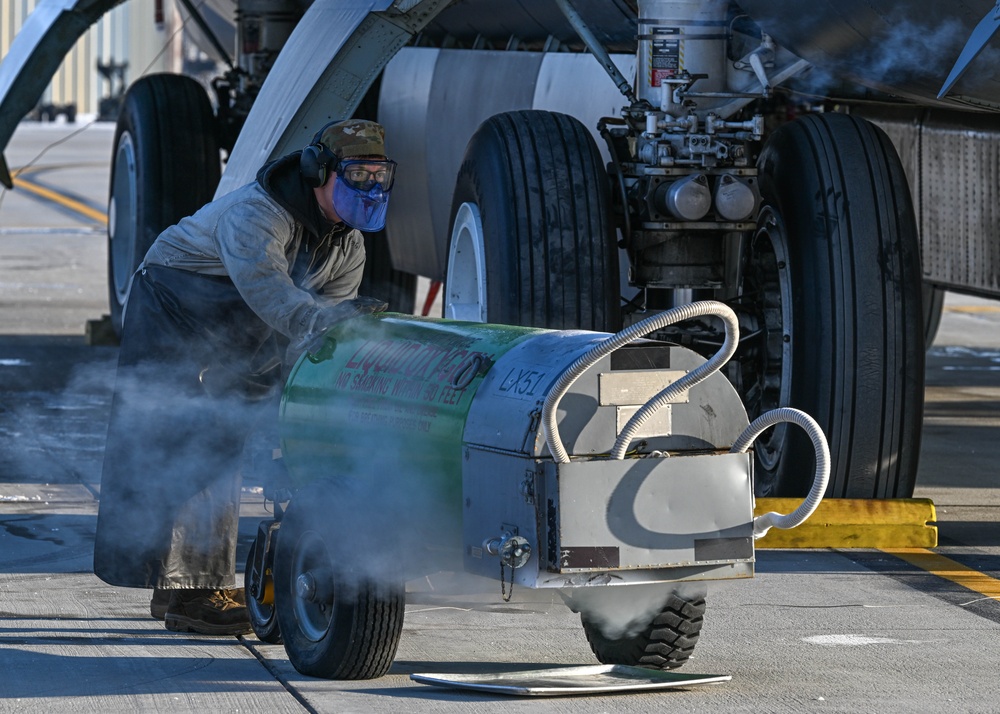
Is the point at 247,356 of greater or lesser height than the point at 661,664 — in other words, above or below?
above

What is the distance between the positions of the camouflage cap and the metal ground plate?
1427 mm

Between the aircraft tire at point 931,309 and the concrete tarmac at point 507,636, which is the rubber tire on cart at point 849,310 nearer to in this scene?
the concrete tarmac at point 507,636

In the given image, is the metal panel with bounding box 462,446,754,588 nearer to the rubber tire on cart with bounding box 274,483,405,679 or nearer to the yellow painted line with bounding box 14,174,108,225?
the rubber tire on cart with bounding box 274,483,405,679

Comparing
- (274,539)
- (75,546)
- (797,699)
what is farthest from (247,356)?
(797,699)

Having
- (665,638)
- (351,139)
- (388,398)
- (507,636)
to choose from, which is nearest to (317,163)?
(351,139)

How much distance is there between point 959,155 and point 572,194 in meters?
3.20

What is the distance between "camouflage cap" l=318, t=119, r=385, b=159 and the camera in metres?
4.85

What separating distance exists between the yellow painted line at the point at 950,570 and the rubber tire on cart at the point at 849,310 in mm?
228

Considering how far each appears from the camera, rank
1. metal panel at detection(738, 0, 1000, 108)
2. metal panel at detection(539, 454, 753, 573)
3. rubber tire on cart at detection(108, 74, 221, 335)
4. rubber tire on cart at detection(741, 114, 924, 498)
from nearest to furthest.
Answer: metal panel at detection(539, 454, 753, 573), metal panel at detection(738, 0, 1000, 108), rubber tire on cart at detection(741, 114, 924, 498), rubber tire on cart at detection(108, 74, 221, 335)

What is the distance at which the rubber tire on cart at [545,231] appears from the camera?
6.50m

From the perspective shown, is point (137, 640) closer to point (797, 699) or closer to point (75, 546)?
point (75, 546)

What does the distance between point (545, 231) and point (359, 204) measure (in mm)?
1762

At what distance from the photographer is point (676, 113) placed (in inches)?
256

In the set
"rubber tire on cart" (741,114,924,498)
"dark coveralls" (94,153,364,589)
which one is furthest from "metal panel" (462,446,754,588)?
"rubber tire on cart" (741,114,924,498)
